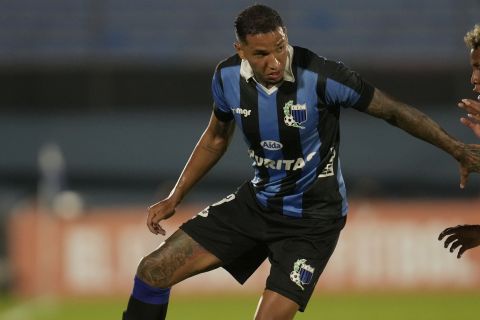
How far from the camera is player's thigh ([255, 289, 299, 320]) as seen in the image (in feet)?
18.2

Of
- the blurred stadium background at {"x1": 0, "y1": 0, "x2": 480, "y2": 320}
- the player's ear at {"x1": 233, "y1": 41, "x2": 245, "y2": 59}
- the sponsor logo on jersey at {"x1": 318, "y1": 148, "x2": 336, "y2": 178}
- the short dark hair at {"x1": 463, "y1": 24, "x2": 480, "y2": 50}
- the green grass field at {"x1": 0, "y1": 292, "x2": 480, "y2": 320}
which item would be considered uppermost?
the short dark hair at {"x1": 463, "y1": 24, "x2": 480, "y2": 50}

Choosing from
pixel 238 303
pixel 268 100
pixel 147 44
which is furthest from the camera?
pixel 147 44

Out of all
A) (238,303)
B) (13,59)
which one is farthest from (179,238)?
(13,59)

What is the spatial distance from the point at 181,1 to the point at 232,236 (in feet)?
43.9

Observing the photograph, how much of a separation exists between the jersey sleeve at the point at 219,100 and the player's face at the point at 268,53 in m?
0.37

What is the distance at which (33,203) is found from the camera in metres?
16.7

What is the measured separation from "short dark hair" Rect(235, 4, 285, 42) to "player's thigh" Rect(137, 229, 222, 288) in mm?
1200

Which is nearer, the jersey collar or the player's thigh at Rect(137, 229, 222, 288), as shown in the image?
the jersey collar

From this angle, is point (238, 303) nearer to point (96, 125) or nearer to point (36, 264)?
point (36, 264)

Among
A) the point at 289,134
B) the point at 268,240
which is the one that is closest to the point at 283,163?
the point at 289,134

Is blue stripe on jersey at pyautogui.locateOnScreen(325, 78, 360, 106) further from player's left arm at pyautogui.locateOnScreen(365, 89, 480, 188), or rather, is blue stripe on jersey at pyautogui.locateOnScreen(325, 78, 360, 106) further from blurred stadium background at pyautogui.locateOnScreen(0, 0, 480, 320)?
blurred stadium background at pyautogui.locateOnScreen(0, 0, 480, 320)

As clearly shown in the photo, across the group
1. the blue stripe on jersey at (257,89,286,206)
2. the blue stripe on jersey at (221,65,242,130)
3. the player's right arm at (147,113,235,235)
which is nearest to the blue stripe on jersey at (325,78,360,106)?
the blue stripe on jersey at (257,89,286,206)

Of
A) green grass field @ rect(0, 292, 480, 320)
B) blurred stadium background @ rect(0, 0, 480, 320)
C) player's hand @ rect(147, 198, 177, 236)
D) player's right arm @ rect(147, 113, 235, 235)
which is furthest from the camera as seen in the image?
blurred stadium background @ rect(0, 0, 480, 320)

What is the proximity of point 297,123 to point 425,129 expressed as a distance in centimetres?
68
